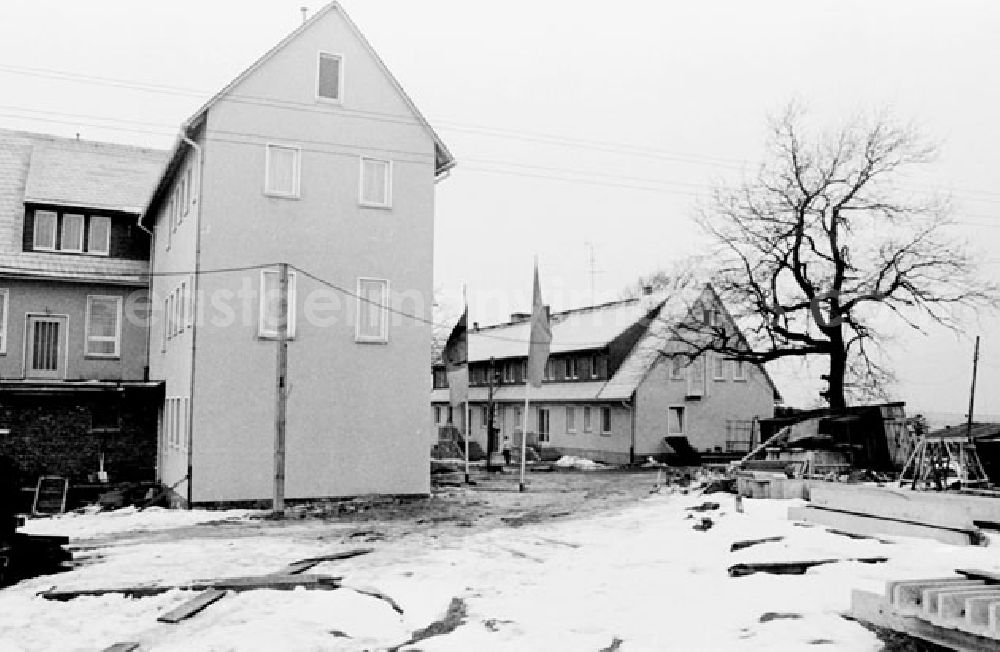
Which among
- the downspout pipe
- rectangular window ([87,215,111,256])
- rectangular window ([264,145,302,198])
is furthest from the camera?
rectangular window ([87,215,111,256])

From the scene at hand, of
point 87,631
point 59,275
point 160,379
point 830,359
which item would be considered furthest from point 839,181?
point 87,631

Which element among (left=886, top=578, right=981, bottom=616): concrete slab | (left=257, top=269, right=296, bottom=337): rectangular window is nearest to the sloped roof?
(left=257, top=269, right=296, bottom=337): rectangular window

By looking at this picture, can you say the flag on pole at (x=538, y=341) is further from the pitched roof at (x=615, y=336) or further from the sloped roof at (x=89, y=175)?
the sloped roof at (x=89, y=175)

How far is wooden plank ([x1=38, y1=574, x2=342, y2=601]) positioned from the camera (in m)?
12.1

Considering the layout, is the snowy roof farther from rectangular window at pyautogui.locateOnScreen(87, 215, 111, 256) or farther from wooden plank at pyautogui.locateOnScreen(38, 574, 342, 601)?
wooden plank at pyautogui.locateOnScreen(38, 574, 342, 601)

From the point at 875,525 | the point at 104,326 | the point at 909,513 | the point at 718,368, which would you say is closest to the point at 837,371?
the point at 718,368

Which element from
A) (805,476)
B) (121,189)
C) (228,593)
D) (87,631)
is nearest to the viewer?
(87,631)

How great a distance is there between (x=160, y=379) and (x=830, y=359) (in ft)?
76.2

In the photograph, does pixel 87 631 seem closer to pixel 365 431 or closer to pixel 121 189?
pixel 365 431

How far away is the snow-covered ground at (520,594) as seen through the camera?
956 centimetres

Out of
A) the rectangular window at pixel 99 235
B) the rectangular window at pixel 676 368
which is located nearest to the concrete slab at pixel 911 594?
the rectangular window at pixel 99 235

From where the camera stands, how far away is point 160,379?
1141 inches

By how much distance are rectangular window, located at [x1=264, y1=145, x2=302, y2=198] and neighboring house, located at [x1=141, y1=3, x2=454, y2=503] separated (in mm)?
38

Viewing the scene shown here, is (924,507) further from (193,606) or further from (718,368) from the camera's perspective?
(718,368)
